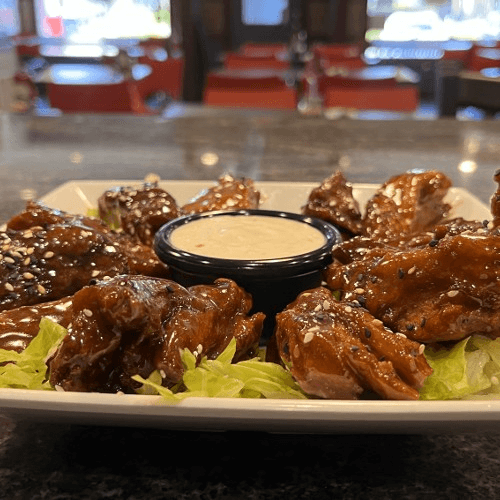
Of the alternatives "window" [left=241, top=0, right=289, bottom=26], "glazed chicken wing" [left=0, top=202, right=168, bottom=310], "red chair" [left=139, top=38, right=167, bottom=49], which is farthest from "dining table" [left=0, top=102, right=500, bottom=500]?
"red chair" [left=139, top=38, right=167, bottom=49]

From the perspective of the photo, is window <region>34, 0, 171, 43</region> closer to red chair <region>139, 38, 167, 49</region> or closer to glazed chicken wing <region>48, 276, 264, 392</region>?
red chair <region>139, 38, 167, 49</region>

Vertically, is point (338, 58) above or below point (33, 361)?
below

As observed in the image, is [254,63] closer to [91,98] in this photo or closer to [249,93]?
[249,93]

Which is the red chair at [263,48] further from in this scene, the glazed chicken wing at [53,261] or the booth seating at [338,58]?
the glazed chicken wing at [53,261]

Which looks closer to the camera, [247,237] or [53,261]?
[53,261]

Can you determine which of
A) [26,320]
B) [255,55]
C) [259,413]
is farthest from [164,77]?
[259,413]

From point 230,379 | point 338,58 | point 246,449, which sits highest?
point 230,379

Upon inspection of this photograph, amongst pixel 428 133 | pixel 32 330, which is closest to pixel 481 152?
pixel 428 133
